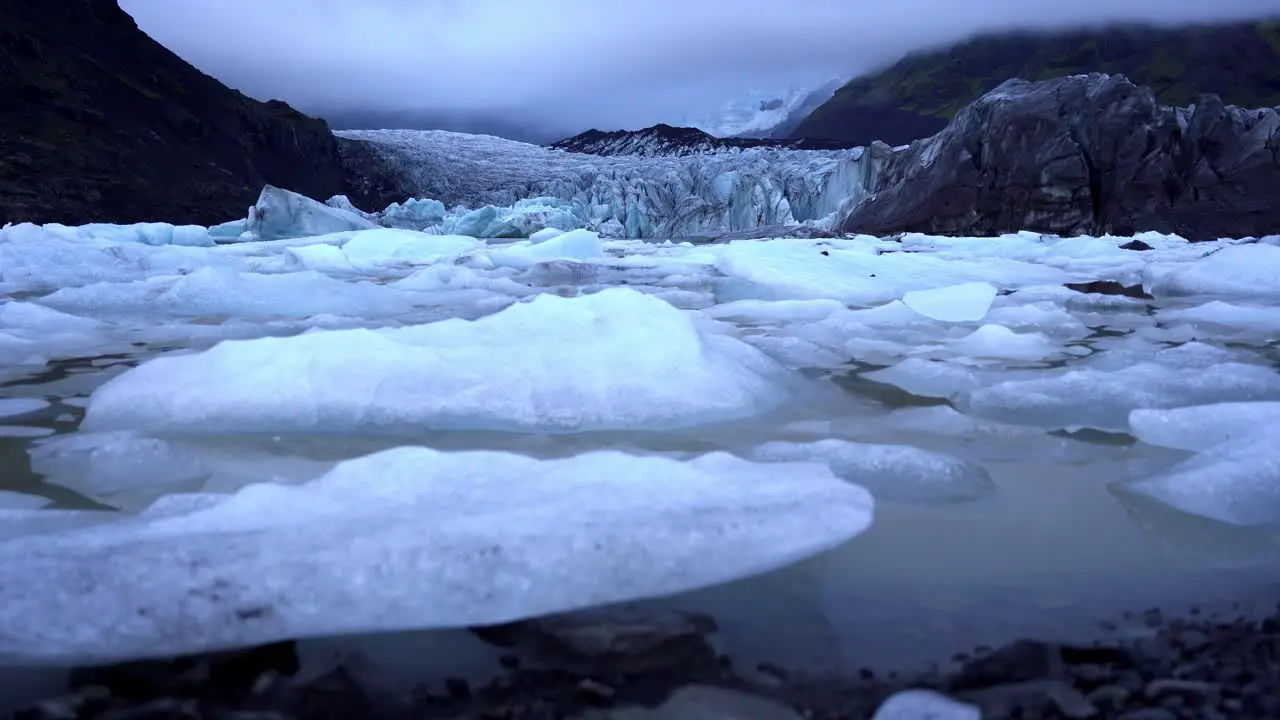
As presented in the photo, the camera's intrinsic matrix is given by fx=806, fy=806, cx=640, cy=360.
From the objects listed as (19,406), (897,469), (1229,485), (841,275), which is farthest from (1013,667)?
(841,275)

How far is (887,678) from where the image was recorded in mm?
1023

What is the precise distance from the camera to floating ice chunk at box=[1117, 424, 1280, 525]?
155 cm

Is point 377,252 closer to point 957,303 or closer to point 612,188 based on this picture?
point 957,303

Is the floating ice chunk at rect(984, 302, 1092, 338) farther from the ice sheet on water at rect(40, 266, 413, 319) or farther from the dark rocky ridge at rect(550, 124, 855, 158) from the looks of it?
the dark rocky ridge at rect(550, 124, 855, 158)

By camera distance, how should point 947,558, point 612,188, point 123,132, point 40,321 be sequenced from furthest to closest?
point 123,132 < point 612,188 < point 40,321 < point 947,558

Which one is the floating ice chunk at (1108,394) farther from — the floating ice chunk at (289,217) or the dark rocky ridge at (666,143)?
the dark rocky ridge at (666,143)

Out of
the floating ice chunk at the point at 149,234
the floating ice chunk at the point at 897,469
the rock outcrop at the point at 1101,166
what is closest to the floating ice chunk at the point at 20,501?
the floating ice chunk at the point at 897,469

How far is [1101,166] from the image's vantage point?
16.1 m

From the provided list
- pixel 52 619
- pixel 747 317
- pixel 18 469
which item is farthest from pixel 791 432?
pixel 747 317

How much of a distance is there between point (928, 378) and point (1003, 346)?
0.93 metres

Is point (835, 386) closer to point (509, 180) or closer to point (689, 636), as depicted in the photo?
point (689, 636)

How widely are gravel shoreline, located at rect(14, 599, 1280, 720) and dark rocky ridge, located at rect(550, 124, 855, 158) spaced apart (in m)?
51.5

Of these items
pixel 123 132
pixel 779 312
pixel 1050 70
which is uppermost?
pixel 1050 70

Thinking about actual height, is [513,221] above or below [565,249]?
above
